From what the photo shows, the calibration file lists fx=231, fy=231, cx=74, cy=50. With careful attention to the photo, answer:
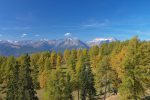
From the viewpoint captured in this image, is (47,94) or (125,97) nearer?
(125,97)

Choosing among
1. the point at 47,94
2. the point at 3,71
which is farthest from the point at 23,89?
the point at 3,71

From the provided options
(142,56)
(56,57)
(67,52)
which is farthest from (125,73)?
(67,52)

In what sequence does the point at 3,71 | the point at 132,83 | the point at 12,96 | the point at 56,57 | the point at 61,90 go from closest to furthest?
the point at 132,83
the point at 61,90
the point at 12,96
the point at 3,71
the point at 56,57

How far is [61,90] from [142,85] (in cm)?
1744

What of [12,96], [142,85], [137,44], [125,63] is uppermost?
[137,44]

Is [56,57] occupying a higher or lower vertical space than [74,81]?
higher

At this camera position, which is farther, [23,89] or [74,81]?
[74,81]

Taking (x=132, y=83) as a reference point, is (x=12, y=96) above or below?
below

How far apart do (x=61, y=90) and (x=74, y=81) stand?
76.2 feet

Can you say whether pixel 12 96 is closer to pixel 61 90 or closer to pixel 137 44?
pixel 61 90

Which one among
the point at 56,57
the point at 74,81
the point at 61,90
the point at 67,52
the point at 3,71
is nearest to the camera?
the point at 61,90

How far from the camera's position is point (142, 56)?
38.6 meters

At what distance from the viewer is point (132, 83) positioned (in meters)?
37.3

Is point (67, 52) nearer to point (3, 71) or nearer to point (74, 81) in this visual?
point (3, 71)
